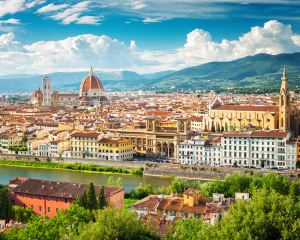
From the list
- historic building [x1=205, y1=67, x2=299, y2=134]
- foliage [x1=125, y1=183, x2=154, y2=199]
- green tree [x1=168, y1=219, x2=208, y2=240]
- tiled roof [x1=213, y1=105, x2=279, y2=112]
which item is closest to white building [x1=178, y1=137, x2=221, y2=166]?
historic building [x1=205, y1=67, x2=299, y2=134]

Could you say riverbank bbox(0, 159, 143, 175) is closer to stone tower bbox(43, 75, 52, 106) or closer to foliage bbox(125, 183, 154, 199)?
foliage bbox(125, 183, 154, 199)

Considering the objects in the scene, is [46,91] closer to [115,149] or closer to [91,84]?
[91,84]

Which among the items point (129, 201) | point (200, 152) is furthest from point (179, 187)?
point (200, 152)

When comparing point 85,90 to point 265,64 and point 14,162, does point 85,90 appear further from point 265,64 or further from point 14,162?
point 265,64

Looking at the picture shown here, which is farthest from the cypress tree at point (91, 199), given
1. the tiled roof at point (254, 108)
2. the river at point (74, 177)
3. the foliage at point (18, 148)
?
the tiled roof at point (254, 108)

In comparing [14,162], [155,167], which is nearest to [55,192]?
[155,167]
